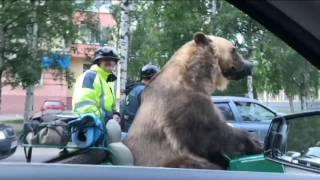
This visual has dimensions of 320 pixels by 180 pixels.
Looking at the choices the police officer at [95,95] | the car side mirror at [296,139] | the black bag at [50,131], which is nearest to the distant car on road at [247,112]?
the police officer at [95,95]

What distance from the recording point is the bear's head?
567cm

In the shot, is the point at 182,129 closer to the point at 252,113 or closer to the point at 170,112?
the point at 170,112

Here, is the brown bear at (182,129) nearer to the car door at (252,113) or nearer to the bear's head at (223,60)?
the bear's head at (223,60)

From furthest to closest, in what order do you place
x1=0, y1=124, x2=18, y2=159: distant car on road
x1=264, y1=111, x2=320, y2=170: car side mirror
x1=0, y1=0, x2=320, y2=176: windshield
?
x1=0, y1=124, x2=18, y2=159: distant car on road → x1=0, y1=0, x2=320, y2=176: windshield → x1=264, y1=111, x2=320, y2=170: car side mirror

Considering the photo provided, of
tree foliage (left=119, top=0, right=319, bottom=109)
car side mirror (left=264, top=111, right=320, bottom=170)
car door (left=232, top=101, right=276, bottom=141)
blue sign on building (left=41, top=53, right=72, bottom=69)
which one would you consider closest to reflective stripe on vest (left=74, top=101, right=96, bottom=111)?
car side mirror (left=264, top=111, right=320, bottom=170)

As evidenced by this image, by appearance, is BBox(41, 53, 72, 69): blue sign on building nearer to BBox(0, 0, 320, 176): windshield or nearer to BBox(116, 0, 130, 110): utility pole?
BBox(0, 0, 320, 176): windshield

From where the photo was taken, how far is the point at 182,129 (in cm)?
488

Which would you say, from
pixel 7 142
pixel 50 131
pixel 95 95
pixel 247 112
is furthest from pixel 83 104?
pixel 247 112

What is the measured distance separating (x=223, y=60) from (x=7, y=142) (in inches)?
280

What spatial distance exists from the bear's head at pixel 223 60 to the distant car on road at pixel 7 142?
20.4 feet

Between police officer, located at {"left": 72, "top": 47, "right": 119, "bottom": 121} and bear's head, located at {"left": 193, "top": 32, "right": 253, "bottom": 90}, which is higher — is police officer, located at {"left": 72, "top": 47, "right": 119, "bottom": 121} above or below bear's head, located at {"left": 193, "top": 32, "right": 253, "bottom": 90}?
below

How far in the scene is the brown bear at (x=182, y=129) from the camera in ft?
15.9

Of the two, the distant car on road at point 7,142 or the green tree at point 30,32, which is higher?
the green tree at point 30,32

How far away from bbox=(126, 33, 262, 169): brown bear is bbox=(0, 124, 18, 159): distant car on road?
6.63 m
